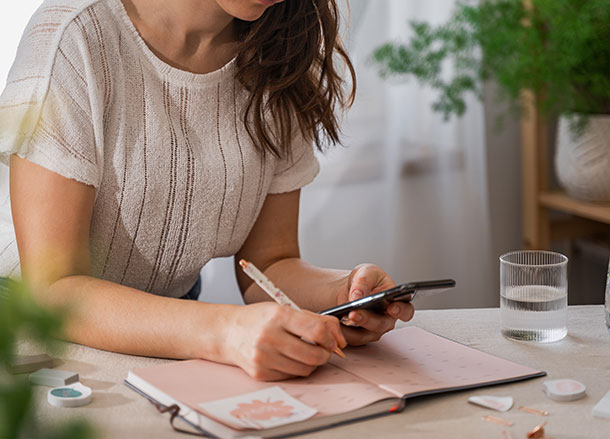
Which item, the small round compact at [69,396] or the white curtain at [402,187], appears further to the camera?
the white curtain at [402,187]

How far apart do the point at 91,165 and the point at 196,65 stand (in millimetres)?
272

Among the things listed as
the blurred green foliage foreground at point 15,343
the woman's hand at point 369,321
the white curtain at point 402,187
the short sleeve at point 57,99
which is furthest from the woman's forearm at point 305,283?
the white curtain at point 402,187

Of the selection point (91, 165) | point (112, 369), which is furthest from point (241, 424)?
point (91, 165)

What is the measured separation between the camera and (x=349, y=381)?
82cm

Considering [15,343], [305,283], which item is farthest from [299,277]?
[15,343]

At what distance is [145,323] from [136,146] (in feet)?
1.06

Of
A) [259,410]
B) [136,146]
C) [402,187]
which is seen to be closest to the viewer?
[259,410]

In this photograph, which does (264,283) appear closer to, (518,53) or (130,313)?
(130,313)

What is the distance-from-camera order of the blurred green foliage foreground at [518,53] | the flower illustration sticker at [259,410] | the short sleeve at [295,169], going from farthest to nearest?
the blurred green foliage foreground at [518,53] → the short sleeve at [295,169] → the flower illustration sticker at [259,410]

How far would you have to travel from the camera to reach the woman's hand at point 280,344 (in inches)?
31.5

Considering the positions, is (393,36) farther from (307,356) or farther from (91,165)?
(307,356)

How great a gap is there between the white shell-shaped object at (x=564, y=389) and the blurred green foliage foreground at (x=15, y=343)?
0.60 m

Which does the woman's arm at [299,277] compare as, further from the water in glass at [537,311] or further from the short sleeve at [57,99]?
the short sleeve at [57,99]

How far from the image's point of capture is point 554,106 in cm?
223
